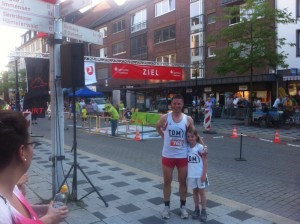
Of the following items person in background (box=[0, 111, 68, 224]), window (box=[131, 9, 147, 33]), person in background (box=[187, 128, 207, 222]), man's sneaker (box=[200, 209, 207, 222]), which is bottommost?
man's sneaker (box=[200, 209, 207, 222])

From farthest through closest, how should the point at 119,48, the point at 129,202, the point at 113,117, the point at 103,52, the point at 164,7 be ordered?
the point at 103,52
the point at 119,48
the point at 164,7
the point at 113,117
the point at 129,202

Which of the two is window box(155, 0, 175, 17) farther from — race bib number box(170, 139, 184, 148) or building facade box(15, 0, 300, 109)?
race bib number box(170, 139, 184, 148)

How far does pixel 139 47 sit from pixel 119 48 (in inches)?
226

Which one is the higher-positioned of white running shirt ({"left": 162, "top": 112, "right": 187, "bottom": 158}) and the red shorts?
white running shirt ({"left": 162, "top": 112, "right": 187, "bottom": 158})

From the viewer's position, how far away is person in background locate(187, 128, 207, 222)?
4582mm

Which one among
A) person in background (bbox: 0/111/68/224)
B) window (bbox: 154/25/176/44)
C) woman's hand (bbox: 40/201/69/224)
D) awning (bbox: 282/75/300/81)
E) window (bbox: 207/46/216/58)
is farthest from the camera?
window (bbox: 154/25/176/44)

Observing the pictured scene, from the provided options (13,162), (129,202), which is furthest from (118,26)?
(13,162)

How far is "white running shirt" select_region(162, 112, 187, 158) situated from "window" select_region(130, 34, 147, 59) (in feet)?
113

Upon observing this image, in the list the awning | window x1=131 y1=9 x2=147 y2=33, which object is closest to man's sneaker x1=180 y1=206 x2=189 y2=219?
the awning

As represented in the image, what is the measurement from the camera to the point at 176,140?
4.64 meters

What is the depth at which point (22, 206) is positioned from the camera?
158cm

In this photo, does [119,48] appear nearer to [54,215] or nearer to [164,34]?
[164,34]

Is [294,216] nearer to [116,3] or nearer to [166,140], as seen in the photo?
[166,140]

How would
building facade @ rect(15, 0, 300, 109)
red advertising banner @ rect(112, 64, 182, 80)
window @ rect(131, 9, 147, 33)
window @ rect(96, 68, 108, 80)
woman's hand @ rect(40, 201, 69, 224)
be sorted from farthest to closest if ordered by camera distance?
window @ rect(96, 68, 108, 80), window @ rect(131, 9, 147, 33), building facade @ rect(15, 0, 300, 109), red advertising banner @ rect(112, 64, 182, 80), woman's hand @ rect(40, 201, 69, 224)
